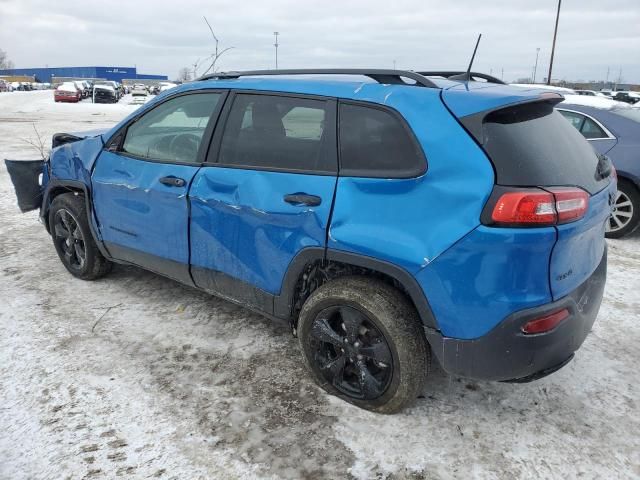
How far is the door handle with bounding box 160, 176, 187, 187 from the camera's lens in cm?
315

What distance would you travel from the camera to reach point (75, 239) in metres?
4.22

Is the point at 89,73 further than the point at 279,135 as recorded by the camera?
Yes

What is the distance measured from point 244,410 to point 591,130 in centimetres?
538

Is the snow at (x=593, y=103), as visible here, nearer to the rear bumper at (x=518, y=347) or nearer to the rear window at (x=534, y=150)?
the rear window at (x=534, y=150)

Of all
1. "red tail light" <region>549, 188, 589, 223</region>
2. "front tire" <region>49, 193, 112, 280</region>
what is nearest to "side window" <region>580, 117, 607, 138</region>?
"red tail light" <region>549, 188, 589, 223</region>

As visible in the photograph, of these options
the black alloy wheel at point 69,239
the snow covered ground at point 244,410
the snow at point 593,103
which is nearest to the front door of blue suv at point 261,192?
the snow covered ground at point 244,410

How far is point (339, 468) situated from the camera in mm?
2271

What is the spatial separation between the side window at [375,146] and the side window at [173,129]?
3.38 ft

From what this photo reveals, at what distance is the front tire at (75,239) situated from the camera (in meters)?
4.07

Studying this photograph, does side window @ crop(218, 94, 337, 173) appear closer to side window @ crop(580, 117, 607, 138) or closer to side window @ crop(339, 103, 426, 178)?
side window @ crop(339, 103, 426, 178)

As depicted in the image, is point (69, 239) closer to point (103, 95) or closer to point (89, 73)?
point (103, 95)

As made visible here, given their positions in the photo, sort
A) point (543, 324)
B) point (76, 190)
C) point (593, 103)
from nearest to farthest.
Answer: point (543, 324), point (76, 190), point (593, 103)

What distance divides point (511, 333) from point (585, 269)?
0.57 metres

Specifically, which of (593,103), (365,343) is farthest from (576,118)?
(365,343)
